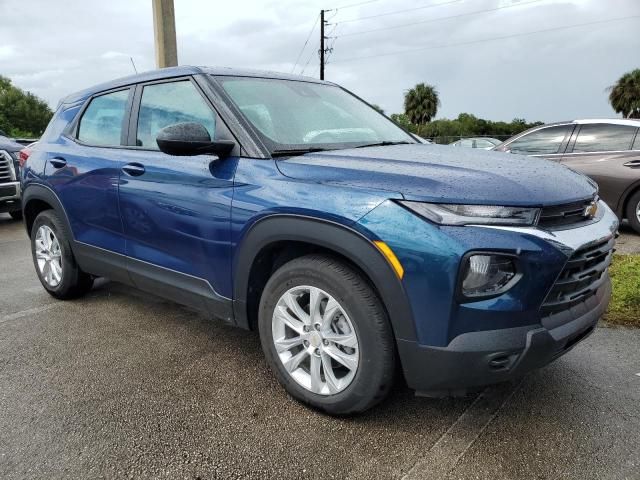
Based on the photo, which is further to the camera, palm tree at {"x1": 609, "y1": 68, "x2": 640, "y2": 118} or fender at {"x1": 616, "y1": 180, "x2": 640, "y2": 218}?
palm tree at {"x1": 609, "y1": 68, "x2": 640, "y2": 118}

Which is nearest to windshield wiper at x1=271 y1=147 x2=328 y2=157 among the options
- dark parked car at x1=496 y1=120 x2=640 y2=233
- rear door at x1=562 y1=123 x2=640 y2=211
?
rear door at x1=562 y1=123 x2=640 y2=211

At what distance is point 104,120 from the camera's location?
3.72 metres

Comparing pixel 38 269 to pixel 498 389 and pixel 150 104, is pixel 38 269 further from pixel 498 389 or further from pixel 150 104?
pixel 498 389

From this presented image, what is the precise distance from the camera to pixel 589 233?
2211 millimetres

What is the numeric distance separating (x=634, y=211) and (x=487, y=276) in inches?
230

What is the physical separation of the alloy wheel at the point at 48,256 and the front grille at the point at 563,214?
3.56 meters

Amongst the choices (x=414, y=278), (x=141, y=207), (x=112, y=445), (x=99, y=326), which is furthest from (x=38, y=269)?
(x=414, y=278)

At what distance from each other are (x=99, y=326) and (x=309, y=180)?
221 centimetres

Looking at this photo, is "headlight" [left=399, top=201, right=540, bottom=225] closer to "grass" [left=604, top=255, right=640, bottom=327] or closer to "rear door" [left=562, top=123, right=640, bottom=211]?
"grass" [left=604, top=255, right=640, bottom=327]

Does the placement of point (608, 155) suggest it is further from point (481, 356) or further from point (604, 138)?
point (481, 356)

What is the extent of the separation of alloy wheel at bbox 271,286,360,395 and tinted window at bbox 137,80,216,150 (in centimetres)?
105

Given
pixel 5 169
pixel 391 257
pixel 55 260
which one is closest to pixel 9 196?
pixel 5 169

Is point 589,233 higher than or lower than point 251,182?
lower

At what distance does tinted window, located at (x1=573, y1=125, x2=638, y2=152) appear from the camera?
6.80 metres
